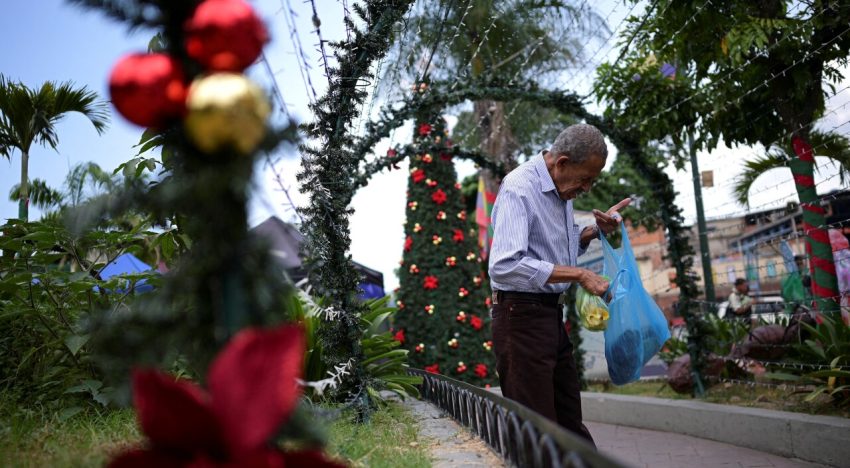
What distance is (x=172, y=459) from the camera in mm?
1087

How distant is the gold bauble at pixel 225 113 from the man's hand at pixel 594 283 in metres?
2.36

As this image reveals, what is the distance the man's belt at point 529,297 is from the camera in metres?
3.36

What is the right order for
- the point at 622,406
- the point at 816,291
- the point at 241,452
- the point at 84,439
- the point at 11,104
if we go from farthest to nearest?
the point at 816,291 < the point at 622,406 < the point at 11,104 < the point at 84,439 < the point at 241,452

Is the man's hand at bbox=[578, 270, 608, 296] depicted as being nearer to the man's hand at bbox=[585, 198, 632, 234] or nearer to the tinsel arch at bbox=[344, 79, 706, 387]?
the man's hand at bbox=[585, 198, 632, 234]

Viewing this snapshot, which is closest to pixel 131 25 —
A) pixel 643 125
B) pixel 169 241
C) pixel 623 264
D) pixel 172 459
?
pixel 172 459

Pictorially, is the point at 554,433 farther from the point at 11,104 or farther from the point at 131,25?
the point at 11,104

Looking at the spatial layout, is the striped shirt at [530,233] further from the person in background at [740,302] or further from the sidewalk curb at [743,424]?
the person in background at [740,302]

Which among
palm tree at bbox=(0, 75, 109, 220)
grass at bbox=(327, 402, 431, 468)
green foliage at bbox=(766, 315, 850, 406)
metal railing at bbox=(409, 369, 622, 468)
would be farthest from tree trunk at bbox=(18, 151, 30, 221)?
green foliage at bbox=(766, 315, 850, 406)

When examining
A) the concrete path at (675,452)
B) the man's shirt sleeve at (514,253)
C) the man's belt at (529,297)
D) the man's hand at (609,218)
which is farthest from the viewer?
the concrete path at (675,452)

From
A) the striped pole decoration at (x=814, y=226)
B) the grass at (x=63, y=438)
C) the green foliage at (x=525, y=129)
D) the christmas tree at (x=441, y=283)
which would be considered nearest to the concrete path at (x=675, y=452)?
the striped pole decoration at (x=814, y=226)

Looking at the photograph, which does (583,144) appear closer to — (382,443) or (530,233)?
(530,233)

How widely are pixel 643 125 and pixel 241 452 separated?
8.22 m

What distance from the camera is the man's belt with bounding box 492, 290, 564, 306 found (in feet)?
11.0

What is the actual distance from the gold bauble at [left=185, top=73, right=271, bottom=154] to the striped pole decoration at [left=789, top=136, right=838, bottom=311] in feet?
25.5
